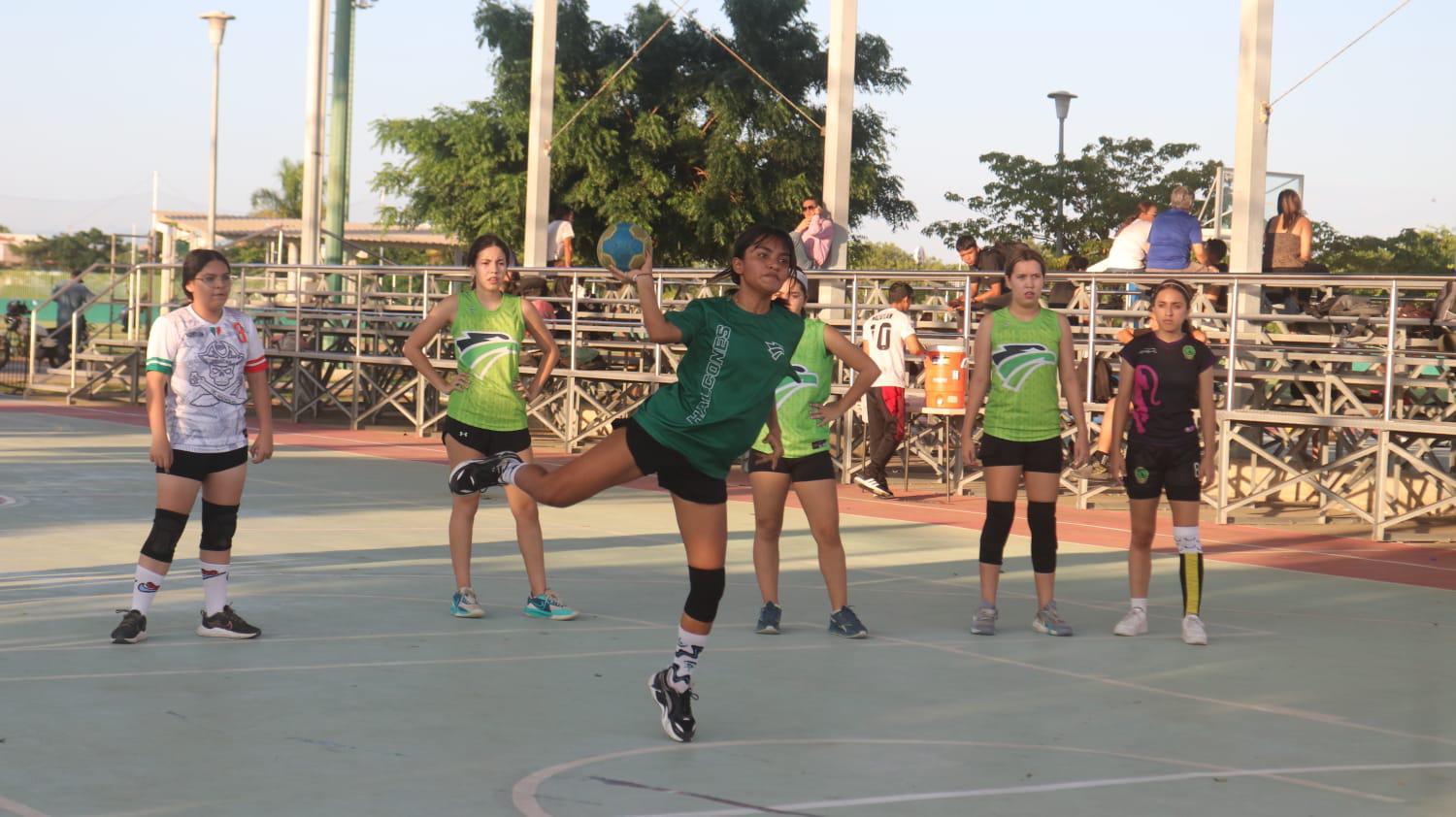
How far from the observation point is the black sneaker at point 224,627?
26.4 feet

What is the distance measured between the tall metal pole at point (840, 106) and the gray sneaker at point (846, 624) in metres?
10.9

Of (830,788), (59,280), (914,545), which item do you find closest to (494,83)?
(59,280)

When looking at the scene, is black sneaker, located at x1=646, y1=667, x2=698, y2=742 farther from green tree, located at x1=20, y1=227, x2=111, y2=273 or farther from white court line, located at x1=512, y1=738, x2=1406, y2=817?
green tree, located at x1=20, y1=227, x2=111, y2=273

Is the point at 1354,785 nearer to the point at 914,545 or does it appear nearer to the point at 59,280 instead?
the point at 914,545

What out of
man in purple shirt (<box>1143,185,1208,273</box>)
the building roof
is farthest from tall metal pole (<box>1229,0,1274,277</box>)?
the building roof

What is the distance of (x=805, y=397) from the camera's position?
28.9 ft

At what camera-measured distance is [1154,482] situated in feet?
28.9

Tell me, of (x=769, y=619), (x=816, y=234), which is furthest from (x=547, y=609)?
(x=816, y=234)

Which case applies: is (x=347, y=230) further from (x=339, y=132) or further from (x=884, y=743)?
(x=884, y=743)

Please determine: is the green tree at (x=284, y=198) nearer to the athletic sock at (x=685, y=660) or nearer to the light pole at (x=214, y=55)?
the light pole at (x=214, y=55)

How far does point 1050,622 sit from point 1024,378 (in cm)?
133

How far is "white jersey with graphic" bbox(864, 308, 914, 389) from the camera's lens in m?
15.5

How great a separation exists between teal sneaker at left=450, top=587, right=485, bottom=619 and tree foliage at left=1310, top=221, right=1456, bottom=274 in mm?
34624

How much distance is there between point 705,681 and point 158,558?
2718 mm
